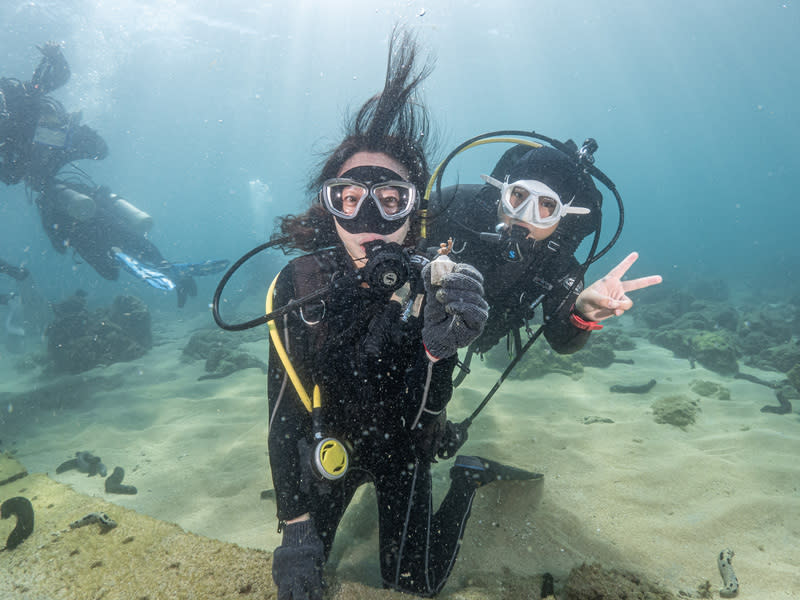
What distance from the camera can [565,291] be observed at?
353 centimetres

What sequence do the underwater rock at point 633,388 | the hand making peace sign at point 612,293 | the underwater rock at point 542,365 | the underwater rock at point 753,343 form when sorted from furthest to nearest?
the underwater rock at point 753,343 → the underwater rock at point 542,365 → the underwater rock at point 633,388 → the hand making peace sign at point 612,293

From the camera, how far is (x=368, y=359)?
7.34 feet

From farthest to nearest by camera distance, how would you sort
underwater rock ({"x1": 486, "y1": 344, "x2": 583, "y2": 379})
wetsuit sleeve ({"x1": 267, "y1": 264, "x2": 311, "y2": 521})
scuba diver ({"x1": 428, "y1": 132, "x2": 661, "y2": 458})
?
underwater rock ({"x1": 486, "y1": 344, "x2": 583, "y2": 379}), scuba diver ({"x1": 428, "y1": 132, "x2": 661, "y2": 458}), wetsuit sleeve ({"x1": 267, "y1": 264, "x2": 311, "y2": 521})

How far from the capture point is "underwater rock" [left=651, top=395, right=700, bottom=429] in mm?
5398

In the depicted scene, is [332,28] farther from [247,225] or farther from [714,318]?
[247,225]

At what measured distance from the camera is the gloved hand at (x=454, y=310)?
1708mm

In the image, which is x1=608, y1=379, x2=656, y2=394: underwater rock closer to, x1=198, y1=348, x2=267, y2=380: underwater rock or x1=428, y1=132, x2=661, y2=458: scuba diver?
x1=428, y1=132, x2=661, y2=458: scuba diver

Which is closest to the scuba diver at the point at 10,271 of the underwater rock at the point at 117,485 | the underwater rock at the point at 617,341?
the underwater rock at the point at 117,485

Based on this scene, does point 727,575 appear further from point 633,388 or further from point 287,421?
point 633,388

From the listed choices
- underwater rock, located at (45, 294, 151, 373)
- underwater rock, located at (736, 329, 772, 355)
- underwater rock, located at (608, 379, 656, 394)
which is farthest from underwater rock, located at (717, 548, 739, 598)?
underwater rock, located at (45, 294, 151, 373)

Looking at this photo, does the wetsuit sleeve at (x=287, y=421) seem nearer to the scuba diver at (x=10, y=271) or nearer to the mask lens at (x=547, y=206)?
the mask lens at (x=547, y=206)

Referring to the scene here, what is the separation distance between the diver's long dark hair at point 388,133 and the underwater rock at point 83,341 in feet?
36.2

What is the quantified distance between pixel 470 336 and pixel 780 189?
186 m

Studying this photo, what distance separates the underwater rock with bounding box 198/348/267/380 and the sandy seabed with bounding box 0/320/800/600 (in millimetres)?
1337
